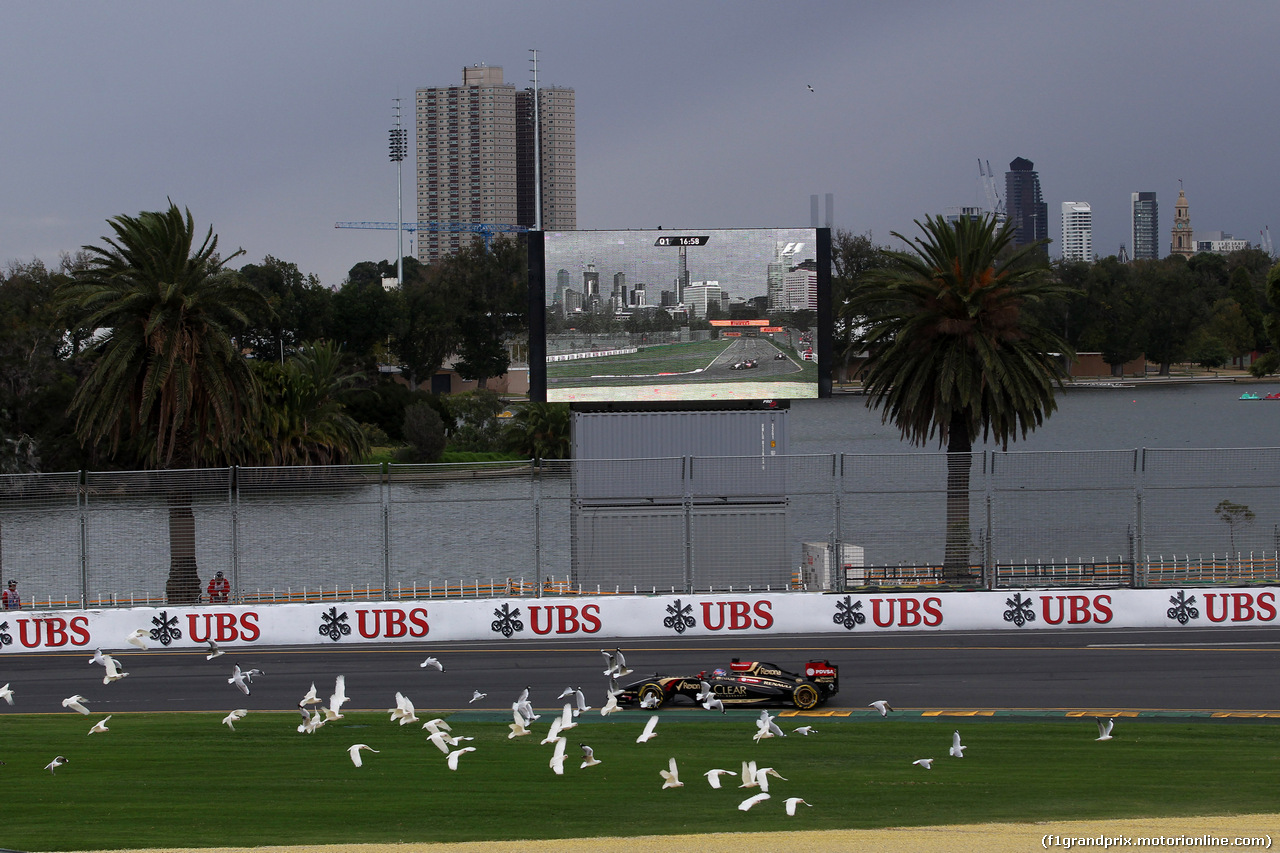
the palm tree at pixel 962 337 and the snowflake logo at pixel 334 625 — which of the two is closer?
the snowflake logo at pixel 334 625

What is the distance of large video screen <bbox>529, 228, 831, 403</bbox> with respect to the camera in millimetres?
36406

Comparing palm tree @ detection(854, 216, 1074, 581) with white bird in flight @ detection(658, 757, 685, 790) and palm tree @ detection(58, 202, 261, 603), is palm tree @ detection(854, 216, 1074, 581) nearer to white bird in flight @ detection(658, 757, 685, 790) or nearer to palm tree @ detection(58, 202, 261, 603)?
palm tree @ detection(58, 202, 261, 603)

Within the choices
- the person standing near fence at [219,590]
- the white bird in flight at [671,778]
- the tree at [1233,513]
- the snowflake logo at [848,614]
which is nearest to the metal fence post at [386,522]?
the person standing near fence at [219,590]

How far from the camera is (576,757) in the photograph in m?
18.2

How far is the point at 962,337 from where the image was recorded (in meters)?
38.6

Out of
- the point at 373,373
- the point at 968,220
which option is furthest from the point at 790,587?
the point at 373,373

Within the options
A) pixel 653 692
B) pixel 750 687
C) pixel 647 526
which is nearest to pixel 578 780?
pixel 653 692

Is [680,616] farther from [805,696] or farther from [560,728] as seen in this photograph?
[560,728]

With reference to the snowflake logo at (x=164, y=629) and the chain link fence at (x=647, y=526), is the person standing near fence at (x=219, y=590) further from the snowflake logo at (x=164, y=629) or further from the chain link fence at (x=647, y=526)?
the snowflake logo at (x=164, y=629)

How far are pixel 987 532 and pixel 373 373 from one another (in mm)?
87907

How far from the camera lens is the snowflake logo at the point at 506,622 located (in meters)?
29.6

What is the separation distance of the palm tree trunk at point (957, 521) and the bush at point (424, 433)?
169ft

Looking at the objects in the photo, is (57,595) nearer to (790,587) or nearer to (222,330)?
(222,330)

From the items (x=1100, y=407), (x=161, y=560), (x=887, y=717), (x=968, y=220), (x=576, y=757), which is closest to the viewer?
(x=576, y=757)
